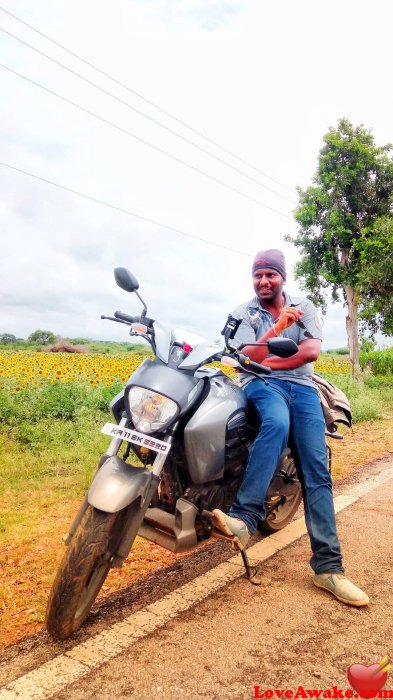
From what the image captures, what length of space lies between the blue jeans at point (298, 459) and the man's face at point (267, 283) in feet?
1.80

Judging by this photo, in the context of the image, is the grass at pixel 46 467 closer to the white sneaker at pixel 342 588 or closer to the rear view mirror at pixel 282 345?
the white sneaker at pixel 342 588

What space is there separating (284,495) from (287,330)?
109 cm

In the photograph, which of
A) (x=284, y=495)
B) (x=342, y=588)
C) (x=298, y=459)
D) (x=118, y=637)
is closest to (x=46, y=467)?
(x=284, y=495)

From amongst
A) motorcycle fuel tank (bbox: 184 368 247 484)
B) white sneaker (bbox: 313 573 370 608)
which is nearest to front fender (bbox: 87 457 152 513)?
motorcycle fuel tank (bbox: 184 368 247 484)

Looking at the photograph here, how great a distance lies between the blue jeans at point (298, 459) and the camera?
2.99 metres

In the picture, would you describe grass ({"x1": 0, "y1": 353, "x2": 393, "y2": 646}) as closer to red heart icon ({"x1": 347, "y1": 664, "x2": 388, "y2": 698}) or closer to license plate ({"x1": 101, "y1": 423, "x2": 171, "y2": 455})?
license plate ({"x1": 101, "y1": 423, "x2": 171, "y2": 455})

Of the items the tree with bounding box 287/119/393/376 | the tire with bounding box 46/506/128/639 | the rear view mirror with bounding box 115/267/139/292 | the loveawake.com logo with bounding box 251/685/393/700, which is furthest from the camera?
the tree with bounding box 287/119/393/376

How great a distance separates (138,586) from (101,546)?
818mm

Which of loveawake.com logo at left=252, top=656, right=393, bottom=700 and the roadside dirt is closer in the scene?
loveawake.com logo at left=252, top=656, right=393, bottom=700

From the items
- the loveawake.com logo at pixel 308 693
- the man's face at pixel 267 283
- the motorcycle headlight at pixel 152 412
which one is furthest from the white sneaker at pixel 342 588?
the man's face at pixel 267 283

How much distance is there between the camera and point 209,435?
2.75m

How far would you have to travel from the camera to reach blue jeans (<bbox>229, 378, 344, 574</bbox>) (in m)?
2.99

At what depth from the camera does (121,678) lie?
2.24 metres

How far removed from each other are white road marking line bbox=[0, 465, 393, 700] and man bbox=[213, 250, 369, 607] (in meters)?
0.45
